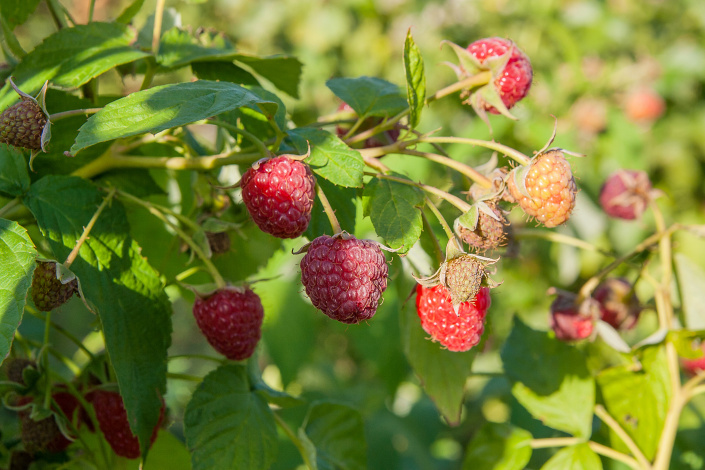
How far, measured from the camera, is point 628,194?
1.30 m

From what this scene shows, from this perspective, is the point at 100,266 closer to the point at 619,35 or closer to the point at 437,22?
the point at 437,22

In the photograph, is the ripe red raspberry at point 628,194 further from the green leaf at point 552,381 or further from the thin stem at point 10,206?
the thin stem at point 10,206

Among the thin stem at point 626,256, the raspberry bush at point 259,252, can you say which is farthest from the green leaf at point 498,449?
the thin stem at point 626,256

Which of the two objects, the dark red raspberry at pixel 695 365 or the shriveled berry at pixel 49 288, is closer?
the shriveled berry at pixel 49 288

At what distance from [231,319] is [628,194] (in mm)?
891

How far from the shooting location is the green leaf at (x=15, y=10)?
88cm

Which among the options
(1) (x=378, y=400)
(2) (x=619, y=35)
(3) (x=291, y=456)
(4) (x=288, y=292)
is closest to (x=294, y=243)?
(4) (x=288, y=292)

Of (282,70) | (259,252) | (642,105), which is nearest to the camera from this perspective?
(282,70)

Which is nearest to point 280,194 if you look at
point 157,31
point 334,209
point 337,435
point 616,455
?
point 334,209

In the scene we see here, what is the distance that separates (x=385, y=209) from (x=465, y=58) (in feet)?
0.87

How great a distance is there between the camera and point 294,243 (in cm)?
157

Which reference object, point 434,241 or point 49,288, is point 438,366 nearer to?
point 434,241

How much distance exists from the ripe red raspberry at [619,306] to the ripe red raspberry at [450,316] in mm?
540

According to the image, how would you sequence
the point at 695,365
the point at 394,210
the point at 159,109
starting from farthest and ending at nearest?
1. the point at 695,365
2. the point at 394,210
3. the point at 159,109
